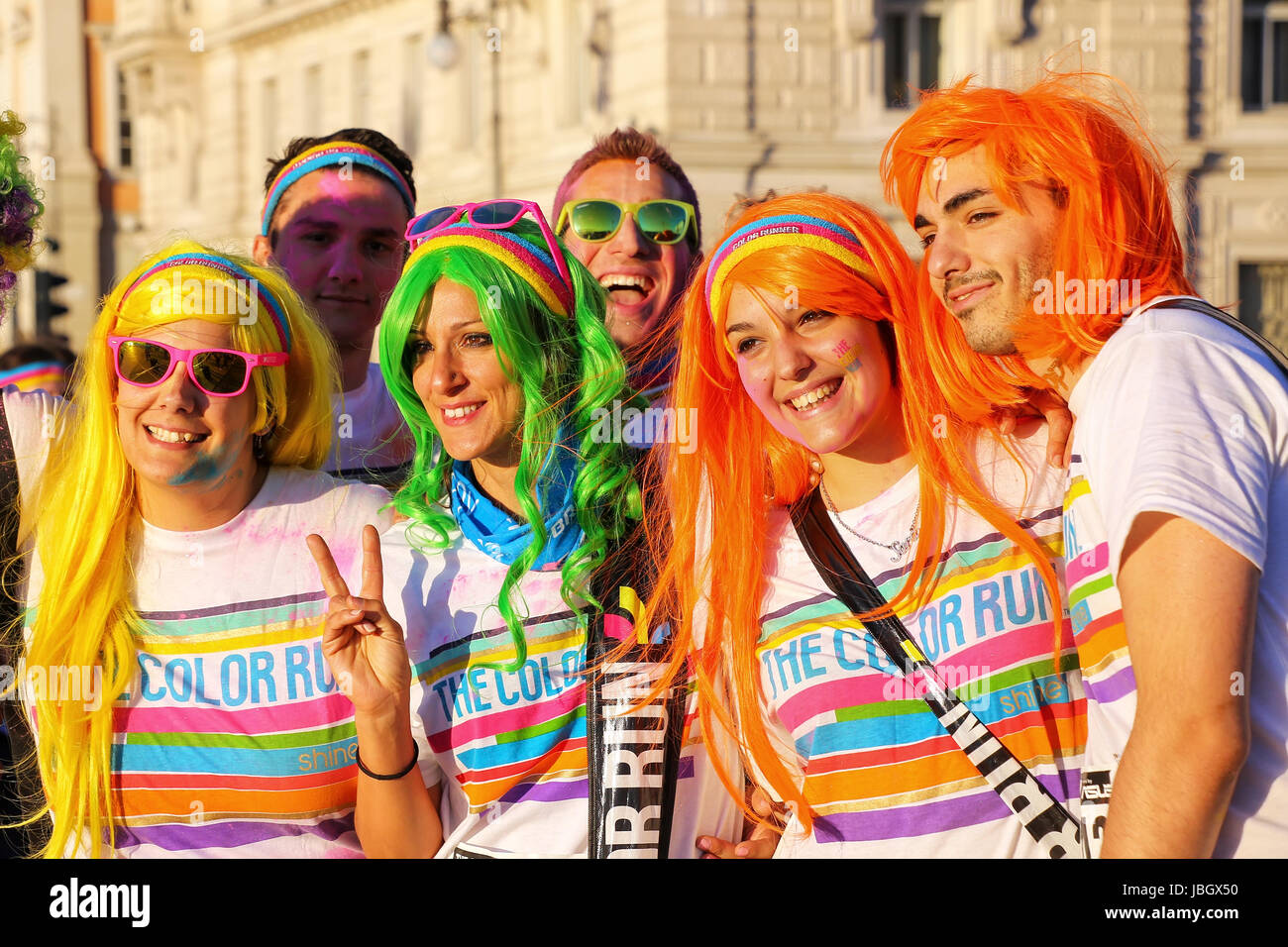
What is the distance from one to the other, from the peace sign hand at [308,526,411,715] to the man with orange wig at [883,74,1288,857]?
1387mm

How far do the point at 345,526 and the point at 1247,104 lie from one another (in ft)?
58.5

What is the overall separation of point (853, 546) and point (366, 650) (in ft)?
3.53

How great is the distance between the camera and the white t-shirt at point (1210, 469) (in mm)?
2316

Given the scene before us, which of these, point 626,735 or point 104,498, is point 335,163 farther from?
point 626,735

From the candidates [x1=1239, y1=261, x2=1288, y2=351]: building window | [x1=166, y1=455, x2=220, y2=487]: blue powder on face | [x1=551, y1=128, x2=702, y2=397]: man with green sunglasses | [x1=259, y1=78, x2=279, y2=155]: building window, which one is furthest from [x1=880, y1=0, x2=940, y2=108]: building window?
[x1=166, y1=455, x2=220, y2=487]: blue powder on face

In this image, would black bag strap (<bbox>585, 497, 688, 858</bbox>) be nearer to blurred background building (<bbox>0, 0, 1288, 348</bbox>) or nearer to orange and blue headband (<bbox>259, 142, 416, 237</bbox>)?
orange and blue headband (<bbox>259, 142, 416, 237</bbox>)

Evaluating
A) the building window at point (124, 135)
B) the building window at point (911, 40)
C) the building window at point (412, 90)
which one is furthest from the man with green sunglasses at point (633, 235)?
the building window at point (124, 135)

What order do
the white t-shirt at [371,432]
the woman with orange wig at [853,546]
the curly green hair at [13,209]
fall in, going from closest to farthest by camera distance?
the woman with orange wig at [853,546], the curly green hair at [13,209], the white t-shirt at [371,432]

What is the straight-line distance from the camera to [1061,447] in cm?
301

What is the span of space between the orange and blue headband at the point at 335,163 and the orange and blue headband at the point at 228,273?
1.39m

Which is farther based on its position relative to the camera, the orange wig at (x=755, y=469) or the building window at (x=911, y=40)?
the building window at (x=911, y=40)

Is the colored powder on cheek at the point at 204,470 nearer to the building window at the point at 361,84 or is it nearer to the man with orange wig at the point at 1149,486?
the man with orange wig at the point at 1149,486

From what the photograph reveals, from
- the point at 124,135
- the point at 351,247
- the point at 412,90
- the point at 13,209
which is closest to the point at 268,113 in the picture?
the point at 412,90

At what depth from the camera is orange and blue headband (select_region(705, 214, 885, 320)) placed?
10.4 feet
